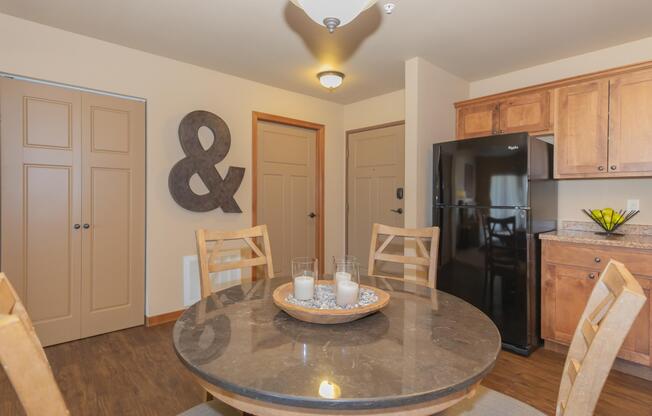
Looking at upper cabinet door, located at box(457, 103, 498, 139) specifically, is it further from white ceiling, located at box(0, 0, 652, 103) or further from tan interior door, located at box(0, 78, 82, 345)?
tan interior door, located at box(0, 78, 82, 345)

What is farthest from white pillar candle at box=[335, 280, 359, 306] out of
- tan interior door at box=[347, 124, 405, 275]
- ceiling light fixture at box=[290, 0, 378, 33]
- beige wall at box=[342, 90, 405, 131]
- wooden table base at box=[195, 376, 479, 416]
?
beige wall at box=[342, 90, 405, 131]

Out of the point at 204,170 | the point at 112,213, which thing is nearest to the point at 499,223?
the point at 204,170

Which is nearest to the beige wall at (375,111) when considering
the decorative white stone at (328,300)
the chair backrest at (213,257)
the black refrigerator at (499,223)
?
the black refrigerator at (499,223)

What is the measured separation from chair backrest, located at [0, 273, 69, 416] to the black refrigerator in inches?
106

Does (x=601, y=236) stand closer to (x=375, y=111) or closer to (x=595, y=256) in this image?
(x=595, y=256)

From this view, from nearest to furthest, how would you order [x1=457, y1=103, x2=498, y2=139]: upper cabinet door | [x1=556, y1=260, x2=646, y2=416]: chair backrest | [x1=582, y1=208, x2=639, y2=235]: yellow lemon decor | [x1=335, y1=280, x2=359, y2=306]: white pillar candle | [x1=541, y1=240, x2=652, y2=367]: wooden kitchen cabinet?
[x1=556, y1=260, x2=646, y2=416]: chair backrest
[x1=335, y1=280, x2=359, y2=306]: white pillar candle
[x1=541, y1=240, x2=652, y2=367]: wooden kitchen cabinet
[x1=582, y1=208, x2=639, y2=235]: yellow lemon decor
[x1=457, y1=103, x2=498, y2=139]: upper cabinet door

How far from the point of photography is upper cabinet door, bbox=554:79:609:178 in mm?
2594

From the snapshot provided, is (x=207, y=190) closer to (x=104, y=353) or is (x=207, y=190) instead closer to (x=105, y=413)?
(x=104, y=353)

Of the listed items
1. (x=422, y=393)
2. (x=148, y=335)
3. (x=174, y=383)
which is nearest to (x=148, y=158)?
(x=148, y=335)

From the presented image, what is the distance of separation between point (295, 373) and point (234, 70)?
10.6 feet

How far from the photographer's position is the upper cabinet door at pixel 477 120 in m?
3.24

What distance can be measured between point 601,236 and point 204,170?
323 centimetres

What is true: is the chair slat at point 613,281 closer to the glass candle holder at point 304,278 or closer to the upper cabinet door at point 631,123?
the glass candle holder at point 304,278

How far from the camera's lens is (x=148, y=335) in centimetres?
291
